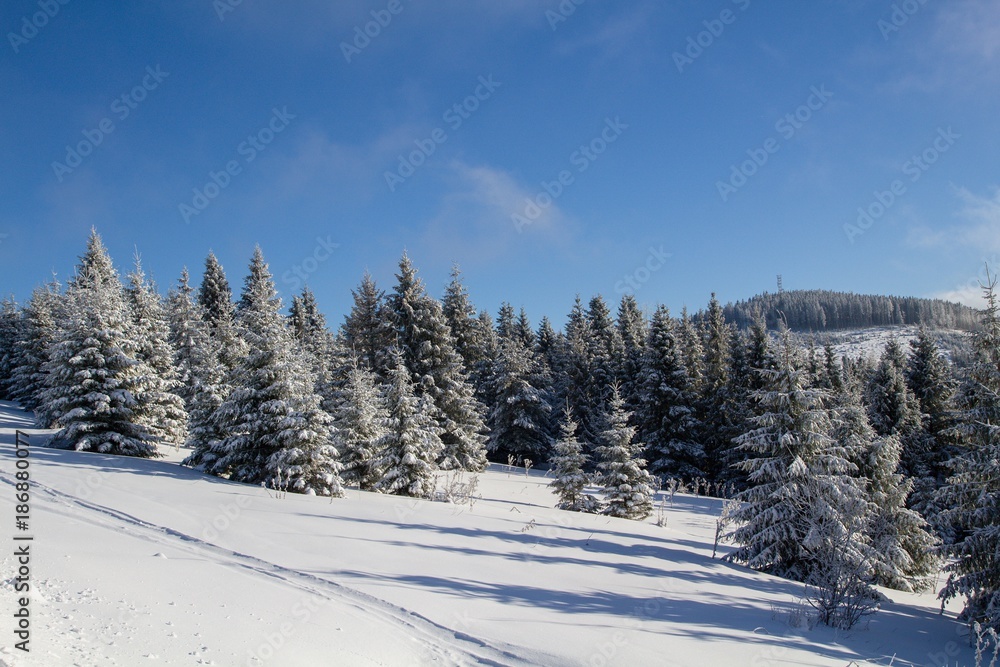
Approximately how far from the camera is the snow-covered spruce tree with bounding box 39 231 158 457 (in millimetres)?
18078

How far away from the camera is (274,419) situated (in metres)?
15.2

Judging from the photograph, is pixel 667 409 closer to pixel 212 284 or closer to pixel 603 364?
pixel 603 364

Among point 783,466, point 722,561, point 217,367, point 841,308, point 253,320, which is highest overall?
point 841,308

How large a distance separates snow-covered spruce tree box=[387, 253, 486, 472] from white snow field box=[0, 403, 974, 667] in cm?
1643

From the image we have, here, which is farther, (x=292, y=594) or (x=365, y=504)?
(x=365, y=504)

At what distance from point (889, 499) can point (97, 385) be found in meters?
27.1

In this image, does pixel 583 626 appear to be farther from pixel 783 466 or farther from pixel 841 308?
pixel 841 308

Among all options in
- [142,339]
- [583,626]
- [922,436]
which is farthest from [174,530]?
[922,436]

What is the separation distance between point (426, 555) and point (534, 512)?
275 inches

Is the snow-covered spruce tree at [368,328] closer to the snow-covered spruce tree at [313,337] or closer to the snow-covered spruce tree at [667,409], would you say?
the snow-covered spruce tree at [313,337]

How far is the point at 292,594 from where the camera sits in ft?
20.6

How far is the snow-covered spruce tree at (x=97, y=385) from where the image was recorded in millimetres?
18078

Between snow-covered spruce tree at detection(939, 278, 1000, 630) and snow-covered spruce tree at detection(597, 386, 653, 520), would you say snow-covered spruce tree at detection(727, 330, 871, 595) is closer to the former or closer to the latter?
snow-covered spruce tree at detection(939, 278, 1000, 630)

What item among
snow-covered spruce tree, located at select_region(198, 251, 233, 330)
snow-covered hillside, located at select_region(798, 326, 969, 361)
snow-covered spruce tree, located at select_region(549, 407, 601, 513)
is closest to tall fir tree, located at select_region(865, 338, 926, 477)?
snow-covered spruce tree, located at select_region(549, 407, 601, 513)
